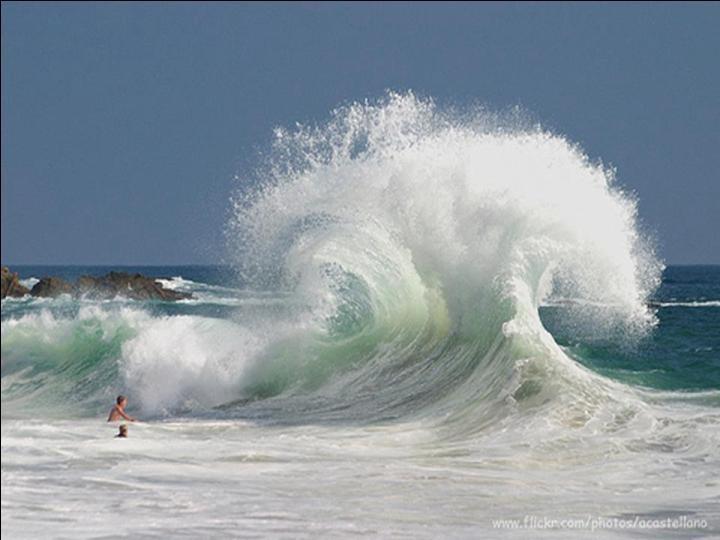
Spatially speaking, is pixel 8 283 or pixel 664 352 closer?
pixel 8 283

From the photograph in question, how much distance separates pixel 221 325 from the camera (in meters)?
21.8

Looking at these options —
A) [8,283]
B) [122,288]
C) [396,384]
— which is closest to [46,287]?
[8,283]

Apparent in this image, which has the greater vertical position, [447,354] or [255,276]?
[255,276]

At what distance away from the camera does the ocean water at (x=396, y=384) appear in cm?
885

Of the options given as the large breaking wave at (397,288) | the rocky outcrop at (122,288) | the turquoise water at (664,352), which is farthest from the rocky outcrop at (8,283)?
the turquoise water at (664,352)

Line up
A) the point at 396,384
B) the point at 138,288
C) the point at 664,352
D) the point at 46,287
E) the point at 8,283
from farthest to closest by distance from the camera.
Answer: the point at 138,288
the point at 664,352
the point at 396,384
the point at 46,287
the point at 8,283

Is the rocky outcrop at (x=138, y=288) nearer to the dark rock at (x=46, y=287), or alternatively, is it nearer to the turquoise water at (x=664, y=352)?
the turquoise water at (x=664, y=352)

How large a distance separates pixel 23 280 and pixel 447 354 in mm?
16966

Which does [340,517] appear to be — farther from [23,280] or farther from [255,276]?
[255,276]

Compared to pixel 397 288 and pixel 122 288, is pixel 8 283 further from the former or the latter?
pixel 122 288

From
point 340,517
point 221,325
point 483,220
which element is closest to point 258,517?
point 340,517

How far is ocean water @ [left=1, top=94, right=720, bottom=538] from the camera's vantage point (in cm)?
885

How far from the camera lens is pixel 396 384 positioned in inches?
712

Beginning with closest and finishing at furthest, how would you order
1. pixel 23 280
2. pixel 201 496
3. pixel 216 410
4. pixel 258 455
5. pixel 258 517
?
1. pixel 23 280
2. pixel 258 517
3. pixel 201 496
4. pixel 258 455
5. pixel 216 410
